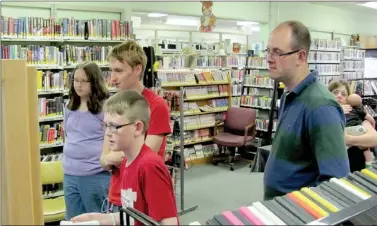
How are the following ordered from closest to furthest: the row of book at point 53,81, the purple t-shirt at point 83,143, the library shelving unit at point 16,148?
the library shelving unit at point 16,148
the purple t-shirt at point 83,143
the row of book at point 53,81

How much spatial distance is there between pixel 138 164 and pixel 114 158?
1.51 feet

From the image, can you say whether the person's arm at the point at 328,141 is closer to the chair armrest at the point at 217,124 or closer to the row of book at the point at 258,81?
the chair armrest at the point at 217,124

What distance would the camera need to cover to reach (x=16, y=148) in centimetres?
89

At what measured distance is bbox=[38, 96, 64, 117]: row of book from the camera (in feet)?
16.9

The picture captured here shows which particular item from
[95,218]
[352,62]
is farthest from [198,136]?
[352,62]

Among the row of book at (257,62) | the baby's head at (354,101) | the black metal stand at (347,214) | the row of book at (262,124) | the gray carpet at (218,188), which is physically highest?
the row of book at (257,62)

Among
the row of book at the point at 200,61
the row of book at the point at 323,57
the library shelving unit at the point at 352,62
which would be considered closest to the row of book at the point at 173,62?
the row of book at the point at 200,61

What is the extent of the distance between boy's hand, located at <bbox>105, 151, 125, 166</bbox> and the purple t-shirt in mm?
719

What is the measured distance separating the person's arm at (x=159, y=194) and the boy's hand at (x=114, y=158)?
0.47 metres

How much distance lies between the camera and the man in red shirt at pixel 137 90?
197 cm

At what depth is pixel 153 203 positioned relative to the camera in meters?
1.38

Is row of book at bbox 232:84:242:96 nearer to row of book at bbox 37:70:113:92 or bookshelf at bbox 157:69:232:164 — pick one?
bookshelf at bbox 157:69:232:164

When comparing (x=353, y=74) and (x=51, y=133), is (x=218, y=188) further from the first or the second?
(x=353, y=74)

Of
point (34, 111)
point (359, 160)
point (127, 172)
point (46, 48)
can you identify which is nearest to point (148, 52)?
point (46, 48)
